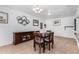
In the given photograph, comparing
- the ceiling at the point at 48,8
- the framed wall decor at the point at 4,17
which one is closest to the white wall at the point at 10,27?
the framed wall decor at the point at 4,17

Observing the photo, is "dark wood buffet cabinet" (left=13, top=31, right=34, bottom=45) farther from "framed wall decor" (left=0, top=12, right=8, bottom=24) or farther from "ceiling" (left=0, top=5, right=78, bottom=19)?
"ceiling" (left=0, top=5, right=78, bottom=19)

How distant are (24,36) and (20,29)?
16.1 inches

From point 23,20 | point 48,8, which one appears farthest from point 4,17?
point 48,8

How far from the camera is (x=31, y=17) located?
288cm

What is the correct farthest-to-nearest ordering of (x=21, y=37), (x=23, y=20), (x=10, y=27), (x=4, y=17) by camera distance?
(x=21, y=37)
(x=23, y=20)
(x=10, y=27)
(x=4, y=17)

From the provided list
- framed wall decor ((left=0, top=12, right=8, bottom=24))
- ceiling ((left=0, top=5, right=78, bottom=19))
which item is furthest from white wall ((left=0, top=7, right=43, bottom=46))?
ceiling ((left=0, top=5, right=78, bottom=19))

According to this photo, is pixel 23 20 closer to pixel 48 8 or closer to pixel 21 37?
pixel 21 37

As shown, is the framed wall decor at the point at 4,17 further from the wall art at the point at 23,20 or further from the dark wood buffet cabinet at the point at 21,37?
the dark wood buffet cabinet at the point at 21,37

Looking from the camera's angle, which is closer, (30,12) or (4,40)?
(4,40)

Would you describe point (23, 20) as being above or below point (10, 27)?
above
